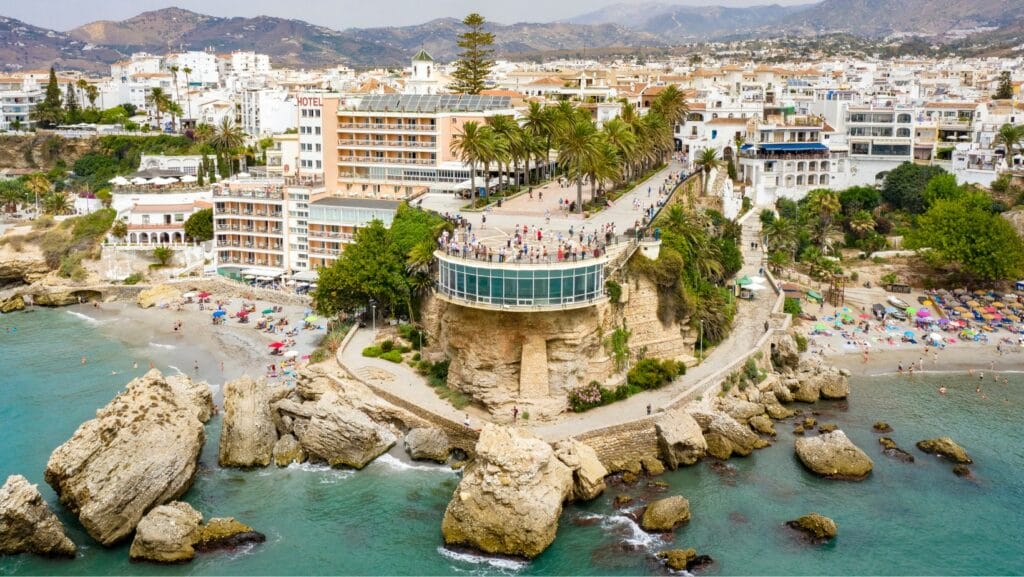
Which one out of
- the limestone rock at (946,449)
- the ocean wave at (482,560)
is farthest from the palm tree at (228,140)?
the limestone rock at (946,449)

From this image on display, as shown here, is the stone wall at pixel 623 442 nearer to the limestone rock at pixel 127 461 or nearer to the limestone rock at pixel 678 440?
the limestone rock at pixel 678 440

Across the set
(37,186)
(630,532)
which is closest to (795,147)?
(630,532)

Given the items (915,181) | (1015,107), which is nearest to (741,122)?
(915,181)

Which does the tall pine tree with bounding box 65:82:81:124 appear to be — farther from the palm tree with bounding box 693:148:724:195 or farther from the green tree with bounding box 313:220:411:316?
the palm tree with bounding box 693:148:724:195

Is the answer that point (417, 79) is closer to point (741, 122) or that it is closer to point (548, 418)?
point (741, 122)

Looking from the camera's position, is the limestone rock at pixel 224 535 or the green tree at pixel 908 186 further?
the green tree at pixel 908 186

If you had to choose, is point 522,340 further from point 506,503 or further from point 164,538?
point 164,538
